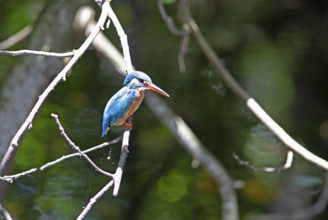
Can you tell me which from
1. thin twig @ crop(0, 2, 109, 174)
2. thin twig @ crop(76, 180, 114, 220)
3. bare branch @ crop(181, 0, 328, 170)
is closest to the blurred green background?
bare branch @ crop(181, 0, 328, 170)

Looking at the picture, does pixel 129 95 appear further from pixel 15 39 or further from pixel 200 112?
pixel 200 112

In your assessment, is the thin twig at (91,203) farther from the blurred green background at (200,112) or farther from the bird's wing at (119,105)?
the blurred green background at (200,112)

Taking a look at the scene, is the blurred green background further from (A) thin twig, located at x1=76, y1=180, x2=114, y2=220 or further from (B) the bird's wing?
Answer: (A) thin twig, located at x1=76, y1=180, x2=114, y2=220

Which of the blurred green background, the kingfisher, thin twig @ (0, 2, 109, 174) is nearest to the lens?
thin twig @ (0, 2, 109, 174)

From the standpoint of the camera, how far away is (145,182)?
353 centimetres

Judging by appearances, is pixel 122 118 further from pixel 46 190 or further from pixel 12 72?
pixel 46 190

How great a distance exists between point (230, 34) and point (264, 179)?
723mm

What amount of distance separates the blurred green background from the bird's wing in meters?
1.46

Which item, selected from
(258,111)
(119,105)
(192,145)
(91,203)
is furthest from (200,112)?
(91,203)

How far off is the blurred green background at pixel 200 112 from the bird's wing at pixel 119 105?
1.46 m

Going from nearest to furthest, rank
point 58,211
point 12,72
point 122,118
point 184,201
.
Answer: point 122,118 < point 12,72 < point 58,211 < point 184,201

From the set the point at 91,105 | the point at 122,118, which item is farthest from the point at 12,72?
the point at 122,118

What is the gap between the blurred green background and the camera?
3.49 metres

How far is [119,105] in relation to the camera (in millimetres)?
1928
